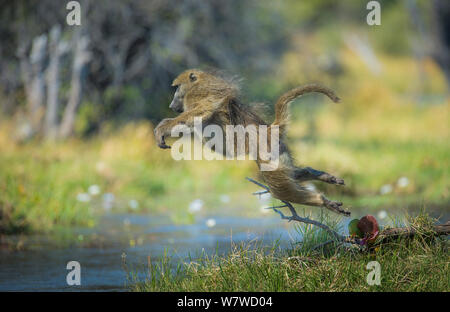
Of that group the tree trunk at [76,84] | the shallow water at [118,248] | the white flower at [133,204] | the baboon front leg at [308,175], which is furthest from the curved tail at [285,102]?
the tree trunk at [76,84]

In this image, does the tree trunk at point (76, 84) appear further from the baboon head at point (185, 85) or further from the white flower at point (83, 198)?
Result: the baboon head at point (185, 85)

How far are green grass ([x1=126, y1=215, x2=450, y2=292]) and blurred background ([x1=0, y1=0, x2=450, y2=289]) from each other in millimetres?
2326

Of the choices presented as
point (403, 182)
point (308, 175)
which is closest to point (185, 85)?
point (308, 175)

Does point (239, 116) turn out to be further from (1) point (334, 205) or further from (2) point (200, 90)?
(1) point (334, 205)

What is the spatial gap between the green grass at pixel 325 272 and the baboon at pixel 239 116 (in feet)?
1.95

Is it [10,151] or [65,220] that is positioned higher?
[10,151]

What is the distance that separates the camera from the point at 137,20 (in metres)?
16.4

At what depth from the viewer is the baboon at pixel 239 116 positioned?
5.80 meters

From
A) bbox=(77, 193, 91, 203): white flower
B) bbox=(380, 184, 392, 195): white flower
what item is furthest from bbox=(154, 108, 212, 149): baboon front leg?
bbox=(380, 184, 392, 195): white flower

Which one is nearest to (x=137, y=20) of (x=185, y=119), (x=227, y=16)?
(x=227, y=16)

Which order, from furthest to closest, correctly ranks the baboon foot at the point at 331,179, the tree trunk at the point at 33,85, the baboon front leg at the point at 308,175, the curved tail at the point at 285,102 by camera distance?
1. the tree trunk at the point at 33,85
2. the curved tail at the point at 285,102
3. the baboon front leg at the point at 308,175
4. the baboon foot at the point at 331,179

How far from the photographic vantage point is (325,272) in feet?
19.7
